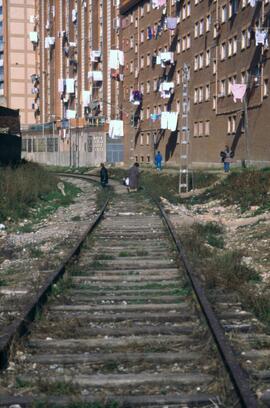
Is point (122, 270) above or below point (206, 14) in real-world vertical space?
below

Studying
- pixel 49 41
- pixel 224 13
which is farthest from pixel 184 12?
pixel 49 41

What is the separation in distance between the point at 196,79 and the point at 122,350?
53.5 meters

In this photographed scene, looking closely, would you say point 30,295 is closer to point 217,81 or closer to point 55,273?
point 55,273

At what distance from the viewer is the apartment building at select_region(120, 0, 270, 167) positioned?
4384 centimetres

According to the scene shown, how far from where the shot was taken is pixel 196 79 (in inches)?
2292

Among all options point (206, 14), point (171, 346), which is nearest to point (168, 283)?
point (171, 346)

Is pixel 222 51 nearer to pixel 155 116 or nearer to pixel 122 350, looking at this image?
pixel 155 116

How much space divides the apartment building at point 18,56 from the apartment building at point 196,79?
3839 centimetres

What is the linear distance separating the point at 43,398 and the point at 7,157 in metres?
31.9

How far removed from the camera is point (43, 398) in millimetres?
5012

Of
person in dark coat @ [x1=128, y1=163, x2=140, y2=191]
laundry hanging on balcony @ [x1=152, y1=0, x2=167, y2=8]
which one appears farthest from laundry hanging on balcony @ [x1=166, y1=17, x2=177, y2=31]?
person in dark coat @ [x1=128, y1=163, x2=140, y2=191]

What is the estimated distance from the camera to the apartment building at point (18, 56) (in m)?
112

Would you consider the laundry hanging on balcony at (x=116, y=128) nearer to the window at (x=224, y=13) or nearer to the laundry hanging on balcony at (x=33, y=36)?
the window at (x=224, y=13)

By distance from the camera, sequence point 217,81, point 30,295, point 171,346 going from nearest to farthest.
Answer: point 171,346 < point 30,295 < point 217,81
